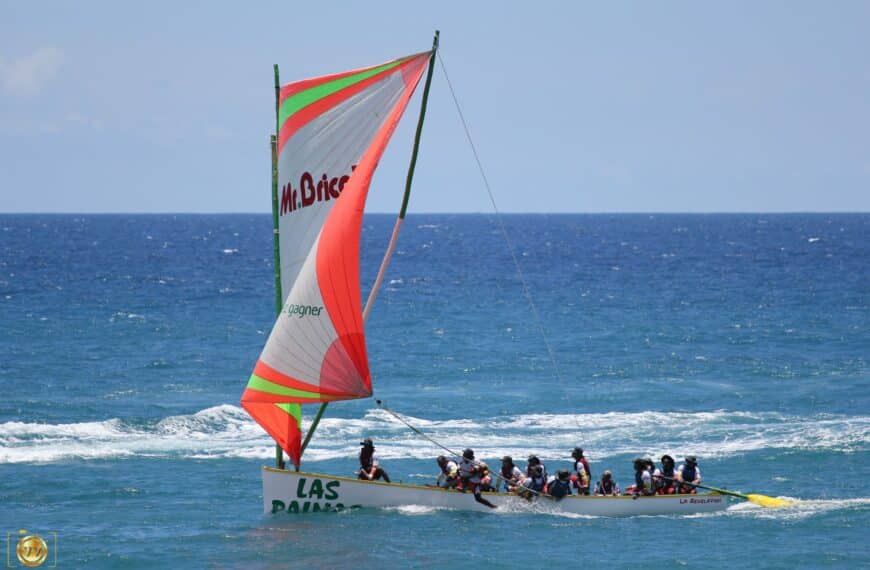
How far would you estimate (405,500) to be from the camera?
31.2 meters

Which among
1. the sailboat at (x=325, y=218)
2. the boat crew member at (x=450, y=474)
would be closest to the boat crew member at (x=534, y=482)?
the boat crew member at (x=450, y=474)

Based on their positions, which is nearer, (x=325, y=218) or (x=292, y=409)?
(x=325, y=218)

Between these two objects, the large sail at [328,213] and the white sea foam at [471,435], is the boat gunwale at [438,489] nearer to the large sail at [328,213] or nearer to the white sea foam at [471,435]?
the large sail at [328,213]

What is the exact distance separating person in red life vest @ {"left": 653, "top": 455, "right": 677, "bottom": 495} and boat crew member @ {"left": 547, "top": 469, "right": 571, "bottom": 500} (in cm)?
232

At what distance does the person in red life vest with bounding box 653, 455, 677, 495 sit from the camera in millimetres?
32344

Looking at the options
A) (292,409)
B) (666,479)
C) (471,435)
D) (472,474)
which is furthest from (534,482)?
(471,435)

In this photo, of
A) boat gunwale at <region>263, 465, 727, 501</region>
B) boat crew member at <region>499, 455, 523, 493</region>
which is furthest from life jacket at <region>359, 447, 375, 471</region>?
boat crew member at <region>499, 455, 523, 493</region>

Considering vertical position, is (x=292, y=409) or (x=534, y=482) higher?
(x=292, y=409)

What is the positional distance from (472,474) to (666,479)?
488cm

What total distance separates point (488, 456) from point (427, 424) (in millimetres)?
6699

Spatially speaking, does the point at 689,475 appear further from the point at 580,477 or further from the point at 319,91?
the point at 319,91

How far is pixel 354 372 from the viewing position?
28.9 meters

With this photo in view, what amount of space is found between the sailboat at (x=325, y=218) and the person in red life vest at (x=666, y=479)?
8145 mm

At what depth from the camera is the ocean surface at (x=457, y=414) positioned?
3016 cm
